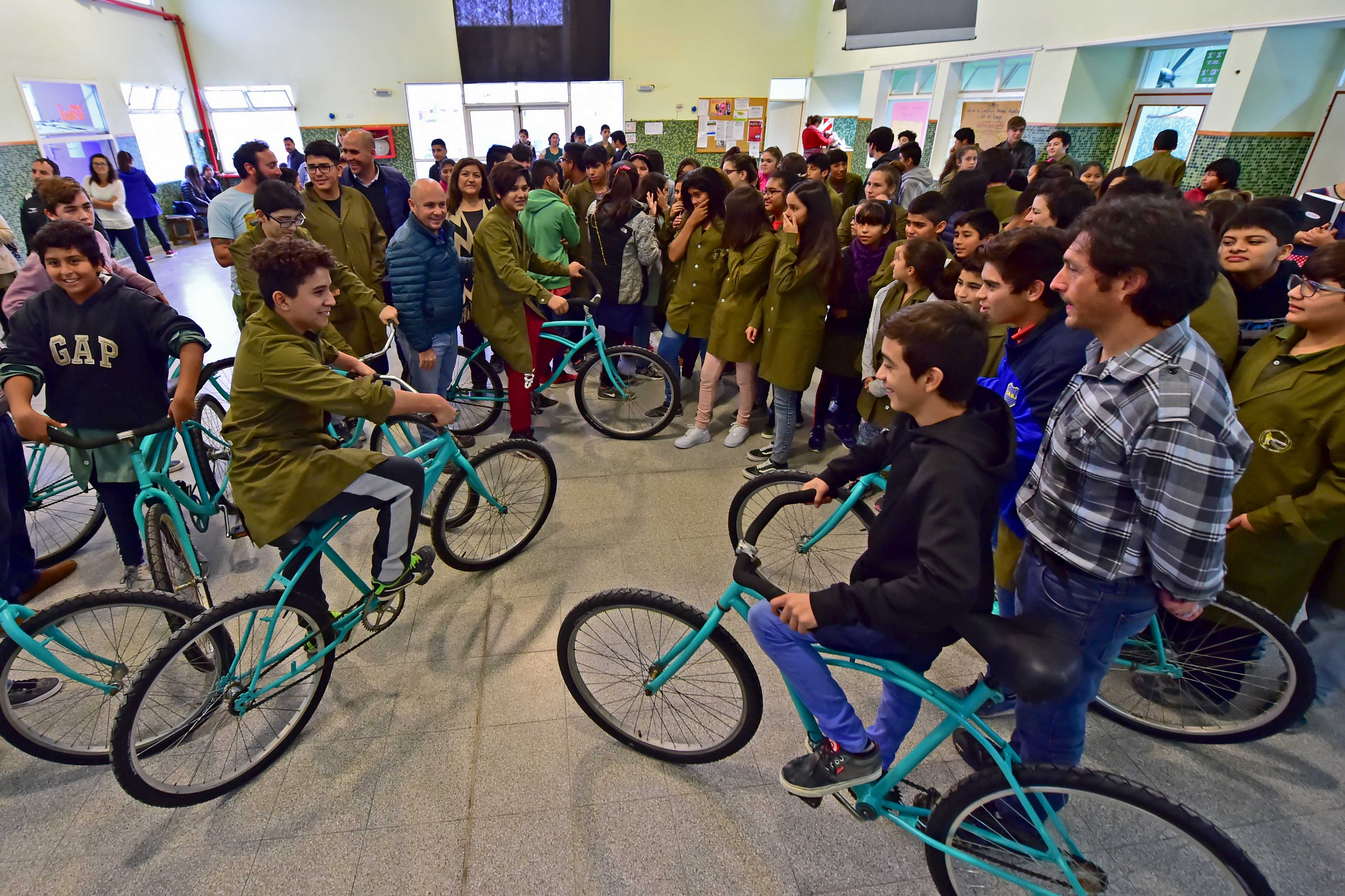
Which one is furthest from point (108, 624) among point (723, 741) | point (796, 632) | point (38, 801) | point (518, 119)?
point (518, 119)

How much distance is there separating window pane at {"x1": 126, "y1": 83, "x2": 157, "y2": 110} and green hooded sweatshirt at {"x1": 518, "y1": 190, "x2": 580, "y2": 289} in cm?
1012

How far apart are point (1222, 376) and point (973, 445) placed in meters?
0.51

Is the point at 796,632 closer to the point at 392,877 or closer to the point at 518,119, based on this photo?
the point at 392,877

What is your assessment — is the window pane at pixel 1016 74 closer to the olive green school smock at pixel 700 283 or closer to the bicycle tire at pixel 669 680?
the olive green school smock at pixel 700 283

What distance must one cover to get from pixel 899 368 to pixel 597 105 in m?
14.1

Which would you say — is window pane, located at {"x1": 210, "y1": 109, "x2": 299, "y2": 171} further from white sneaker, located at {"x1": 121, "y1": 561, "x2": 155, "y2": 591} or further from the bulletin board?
white sneaker, located at {"x1": 121, "y1": 561, "x2": 155, "y2": 591}

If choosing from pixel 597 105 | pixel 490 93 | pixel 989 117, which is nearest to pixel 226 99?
pixel 490 93

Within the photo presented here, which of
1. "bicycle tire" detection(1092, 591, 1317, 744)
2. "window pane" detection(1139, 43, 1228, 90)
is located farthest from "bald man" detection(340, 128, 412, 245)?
"window pane" detection(1139, 43, 1228, 90)

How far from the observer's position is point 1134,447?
1.32 m

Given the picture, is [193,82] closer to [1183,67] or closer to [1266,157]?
[1183,67]

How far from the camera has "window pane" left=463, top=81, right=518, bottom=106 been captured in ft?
42.5

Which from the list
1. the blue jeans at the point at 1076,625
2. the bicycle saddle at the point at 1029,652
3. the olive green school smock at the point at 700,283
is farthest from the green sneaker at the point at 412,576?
the olive green school smock at the point at 700,283

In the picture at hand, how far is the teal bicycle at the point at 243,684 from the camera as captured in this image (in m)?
1.75

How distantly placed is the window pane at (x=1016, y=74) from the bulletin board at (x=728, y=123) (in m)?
5.86
